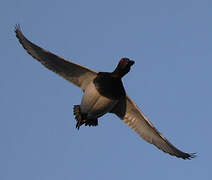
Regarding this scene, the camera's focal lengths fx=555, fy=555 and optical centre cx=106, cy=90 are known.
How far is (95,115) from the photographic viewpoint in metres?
22.5

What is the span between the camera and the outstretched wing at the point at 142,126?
2292 centimetres

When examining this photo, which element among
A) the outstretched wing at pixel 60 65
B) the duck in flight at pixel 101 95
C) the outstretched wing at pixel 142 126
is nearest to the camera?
the duck in flight at pixel 101 95

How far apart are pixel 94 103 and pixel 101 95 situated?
0.45 metres

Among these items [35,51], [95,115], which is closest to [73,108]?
[95,115]

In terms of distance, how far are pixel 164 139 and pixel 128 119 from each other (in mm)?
1820

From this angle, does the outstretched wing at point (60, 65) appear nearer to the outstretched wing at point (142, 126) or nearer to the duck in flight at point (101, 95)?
the duck in flight at point (101, 95)

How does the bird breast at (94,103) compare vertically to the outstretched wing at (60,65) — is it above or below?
below

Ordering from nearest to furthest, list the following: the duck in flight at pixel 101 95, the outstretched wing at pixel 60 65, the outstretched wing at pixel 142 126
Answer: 1. the duck in flight at pixel 101 95
2. the outstretched wing at pixel 60 65
3. the outstretched wing at pixel 142 126

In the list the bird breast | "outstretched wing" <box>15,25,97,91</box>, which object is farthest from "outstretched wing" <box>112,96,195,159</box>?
"outstretched wing" <box>15,25,97,91</box>

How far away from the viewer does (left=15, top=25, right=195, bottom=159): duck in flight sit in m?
21.7

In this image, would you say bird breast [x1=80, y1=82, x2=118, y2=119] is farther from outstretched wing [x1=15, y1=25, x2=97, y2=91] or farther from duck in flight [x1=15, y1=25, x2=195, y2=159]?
outstretched wing [x1=15, y1=25, x2=97, y2=91]

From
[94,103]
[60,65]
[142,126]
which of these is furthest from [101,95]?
[142,126]

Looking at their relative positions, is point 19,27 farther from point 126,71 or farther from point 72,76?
point 126,71

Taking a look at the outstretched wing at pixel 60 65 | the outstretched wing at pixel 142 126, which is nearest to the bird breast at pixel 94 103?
the outstretched wing at pixel 60 65
